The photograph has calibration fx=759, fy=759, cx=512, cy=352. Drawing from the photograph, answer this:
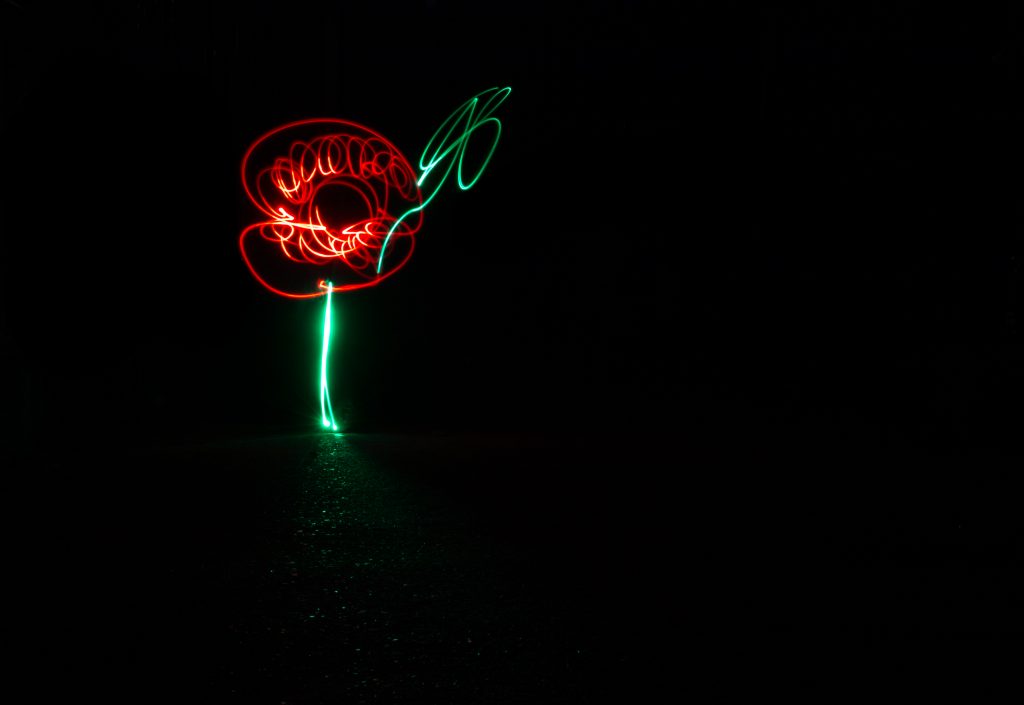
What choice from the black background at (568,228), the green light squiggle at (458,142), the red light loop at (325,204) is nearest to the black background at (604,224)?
the black background at (568,228)

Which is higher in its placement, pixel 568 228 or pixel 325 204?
pixel 325 204

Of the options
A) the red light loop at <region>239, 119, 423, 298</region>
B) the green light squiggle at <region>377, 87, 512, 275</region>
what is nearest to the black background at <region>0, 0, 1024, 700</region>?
the red light loop at <region>239, 119, 423, 298</region>

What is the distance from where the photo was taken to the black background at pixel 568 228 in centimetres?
568

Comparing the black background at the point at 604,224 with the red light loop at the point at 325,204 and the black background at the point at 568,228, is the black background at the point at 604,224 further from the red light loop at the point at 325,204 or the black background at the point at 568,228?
the red light loop at the point at 325,204

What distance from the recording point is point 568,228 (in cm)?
661

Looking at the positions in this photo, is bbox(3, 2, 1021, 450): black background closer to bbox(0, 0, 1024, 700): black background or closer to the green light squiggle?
bbox(0, 0, 1024, 700): black background

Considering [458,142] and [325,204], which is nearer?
[458,142]

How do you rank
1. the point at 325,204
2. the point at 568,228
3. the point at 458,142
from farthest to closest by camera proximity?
the point at 568,228 → the point at 325,204 → the point at 458,142

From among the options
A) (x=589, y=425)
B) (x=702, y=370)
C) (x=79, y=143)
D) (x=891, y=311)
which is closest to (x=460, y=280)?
(x=589, y=425)

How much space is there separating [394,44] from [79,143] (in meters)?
2.54

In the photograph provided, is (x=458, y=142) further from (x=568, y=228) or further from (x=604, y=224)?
(x=604, y=224)

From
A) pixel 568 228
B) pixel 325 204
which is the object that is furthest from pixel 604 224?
pixel 325 204

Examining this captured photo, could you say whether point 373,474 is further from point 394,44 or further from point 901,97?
point 901,97

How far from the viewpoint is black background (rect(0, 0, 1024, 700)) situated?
5680 mm
